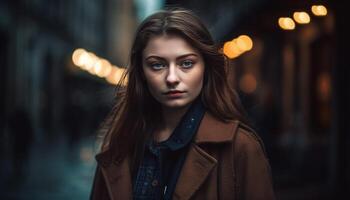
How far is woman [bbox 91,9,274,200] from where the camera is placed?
94.7 inches

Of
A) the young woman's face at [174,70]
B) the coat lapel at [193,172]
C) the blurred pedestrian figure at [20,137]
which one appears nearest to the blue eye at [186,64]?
the young woman's face at [174,70]

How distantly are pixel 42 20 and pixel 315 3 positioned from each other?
26.9 meters

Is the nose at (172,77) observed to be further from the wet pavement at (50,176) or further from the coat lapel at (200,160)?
the wet pavement at (50,176)

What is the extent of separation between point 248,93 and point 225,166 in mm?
19393

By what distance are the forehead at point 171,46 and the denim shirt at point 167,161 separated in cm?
26

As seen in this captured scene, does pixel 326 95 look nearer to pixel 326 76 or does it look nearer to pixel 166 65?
pixel 326 76

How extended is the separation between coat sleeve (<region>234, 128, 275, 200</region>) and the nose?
14.8 inches

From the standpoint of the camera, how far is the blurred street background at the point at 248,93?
9.55m

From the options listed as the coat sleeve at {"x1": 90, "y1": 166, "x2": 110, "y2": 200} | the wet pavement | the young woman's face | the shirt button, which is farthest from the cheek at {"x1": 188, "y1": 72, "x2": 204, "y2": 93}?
the wet pavement

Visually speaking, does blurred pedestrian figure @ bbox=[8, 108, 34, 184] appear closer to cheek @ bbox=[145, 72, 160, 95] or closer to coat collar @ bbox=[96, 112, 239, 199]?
coat collar @ bbox=[96, 112, 239, 199]

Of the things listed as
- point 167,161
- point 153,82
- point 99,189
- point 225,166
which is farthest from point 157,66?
point 99,189

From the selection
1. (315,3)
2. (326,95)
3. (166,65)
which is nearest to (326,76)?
(326,95)

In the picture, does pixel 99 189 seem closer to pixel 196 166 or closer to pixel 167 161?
pixel 167 161

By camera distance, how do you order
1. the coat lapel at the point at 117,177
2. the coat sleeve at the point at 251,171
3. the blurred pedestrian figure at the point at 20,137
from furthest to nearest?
1. the blurred pedestrian figure at the point at 20,137
2. the coat lapel at the point at 117,177
3. the coat sleeve at the point at 251,171
